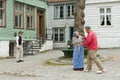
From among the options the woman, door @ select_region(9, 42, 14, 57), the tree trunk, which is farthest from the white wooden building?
the woman

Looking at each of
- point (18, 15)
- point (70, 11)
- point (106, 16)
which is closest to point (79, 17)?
point (18, 15)

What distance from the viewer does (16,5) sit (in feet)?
95.1

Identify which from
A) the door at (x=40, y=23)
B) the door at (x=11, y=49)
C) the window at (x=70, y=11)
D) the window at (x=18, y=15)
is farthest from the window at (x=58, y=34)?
the door at (x=11, y=49)

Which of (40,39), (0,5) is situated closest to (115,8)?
(40,39)

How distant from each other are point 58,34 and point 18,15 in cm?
1004

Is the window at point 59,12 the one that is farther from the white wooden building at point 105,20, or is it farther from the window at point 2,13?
the window at point 2,13

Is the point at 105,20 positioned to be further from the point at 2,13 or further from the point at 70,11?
the point at 2,13

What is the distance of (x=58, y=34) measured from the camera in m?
38.8

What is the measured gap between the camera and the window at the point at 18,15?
28.9m

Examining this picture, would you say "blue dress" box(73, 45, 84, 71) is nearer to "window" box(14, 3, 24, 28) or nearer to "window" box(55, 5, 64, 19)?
"window" box(14, 3, 24, 28)

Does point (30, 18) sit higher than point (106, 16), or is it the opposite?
point (106, 16)

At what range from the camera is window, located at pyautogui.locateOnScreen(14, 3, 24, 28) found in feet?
94.7

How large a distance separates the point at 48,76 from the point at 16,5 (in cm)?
1555

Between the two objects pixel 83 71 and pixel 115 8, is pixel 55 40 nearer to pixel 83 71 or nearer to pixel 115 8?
pixel 115 8
